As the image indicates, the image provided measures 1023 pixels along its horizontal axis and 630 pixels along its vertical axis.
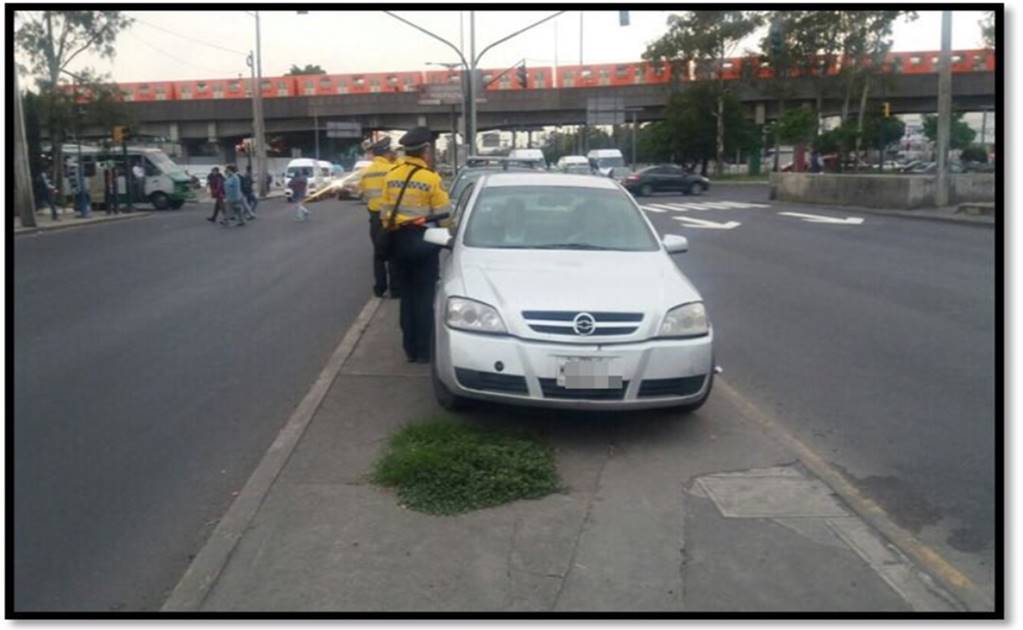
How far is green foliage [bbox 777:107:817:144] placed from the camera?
3797 centimetres

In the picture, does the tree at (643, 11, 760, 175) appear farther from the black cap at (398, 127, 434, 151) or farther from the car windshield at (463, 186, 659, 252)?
the black cap at (398, 127, 434, 151)

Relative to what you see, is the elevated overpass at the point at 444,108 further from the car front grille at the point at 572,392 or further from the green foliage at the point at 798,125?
the green foliage at the point at 798,125

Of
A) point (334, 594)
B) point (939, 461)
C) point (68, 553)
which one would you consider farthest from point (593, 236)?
point (68, 553)

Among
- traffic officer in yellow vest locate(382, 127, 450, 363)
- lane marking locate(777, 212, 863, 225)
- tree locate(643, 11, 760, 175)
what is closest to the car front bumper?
traffic officer in yellow vest locate(382, 127, 450, 363)

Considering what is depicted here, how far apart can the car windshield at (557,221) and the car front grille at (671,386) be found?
1.42 m

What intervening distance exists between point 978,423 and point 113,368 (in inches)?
194

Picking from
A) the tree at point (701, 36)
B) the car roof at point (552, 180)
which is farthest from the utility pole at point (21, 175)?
the car roof at point (552, 180)

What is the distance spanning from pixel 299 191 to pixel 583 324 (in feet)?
28.6

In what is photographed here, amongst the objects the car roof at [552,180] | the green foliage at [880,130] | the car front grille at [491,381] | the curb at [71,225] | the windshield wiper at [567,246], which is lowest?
the car front grille at [491,381]

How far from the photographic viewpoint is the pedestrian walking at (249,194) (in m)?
8.66

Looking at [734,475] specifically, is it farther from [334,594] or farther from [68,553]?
[68,553]

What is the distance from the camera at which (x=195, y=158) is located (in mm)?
7344

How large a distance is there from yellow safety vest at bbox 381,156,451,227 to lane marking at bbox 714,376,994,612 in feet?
8.85

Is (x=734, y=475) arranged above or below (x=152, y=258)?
below
